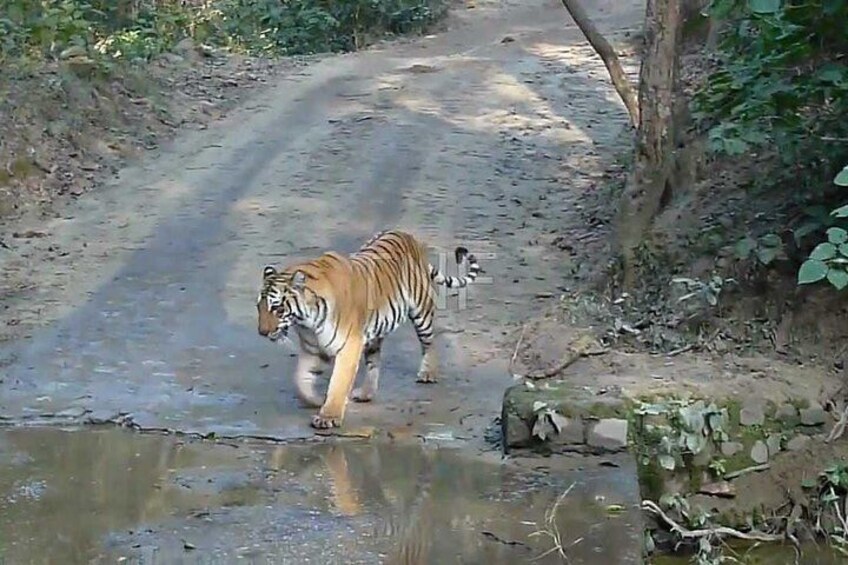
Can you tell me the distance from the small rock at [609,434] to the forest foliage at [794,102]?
4.03 feet

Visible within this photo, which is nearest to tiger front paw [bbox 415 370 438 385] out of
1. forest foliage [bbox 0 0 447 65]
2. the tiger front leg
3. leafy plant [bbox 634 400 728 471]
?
the tiger front leg

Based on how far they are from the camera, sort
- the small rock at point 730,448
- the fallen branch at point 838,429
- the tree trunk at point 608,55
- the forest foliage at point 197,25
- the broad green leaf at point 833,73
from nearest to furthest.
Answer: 1. the small rock at point 730,448
2. the fallen branch at point 838,429
3. the broad green leaf at point 833,73
4. the tree trunk at point 608,55
5. the forest foliage at point 197,25

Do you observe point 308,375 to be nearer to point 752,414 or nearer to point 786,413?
point 752,414

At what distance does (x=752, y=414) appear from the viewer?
609cm

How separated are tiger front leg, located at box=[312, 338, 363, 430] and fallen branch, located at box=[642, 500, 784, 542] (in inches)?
60.6

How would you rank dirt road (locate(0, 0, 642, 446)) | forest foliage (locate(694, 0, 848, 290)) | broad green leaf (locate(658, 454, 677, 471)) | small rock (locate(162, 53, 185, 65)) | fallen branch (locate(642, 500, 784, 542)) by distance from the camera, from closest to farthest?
fallen branch (locate(642, 500, 784, 542)) → broad green leaf (locate(658, 454, 677, 471)) → forest foliage (locate(694, 0, 848, 290)) → dirt road (locate(0, 0, 642, 446)) → small rock (locate(162, 53, 185, 65))

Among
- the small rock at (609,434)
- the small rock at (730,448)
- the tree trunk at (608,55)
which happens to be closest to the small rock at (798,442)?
the small rock at (730,448)

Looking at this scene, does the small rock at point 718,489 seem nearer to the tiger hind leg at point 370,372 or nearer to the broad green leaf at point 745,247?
the broad green leaf at point 745,247

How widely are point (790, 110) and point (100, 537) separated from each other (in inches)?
159

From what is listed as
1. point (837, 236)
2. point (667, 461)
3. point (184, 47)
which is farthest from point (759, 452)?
point (184, 47)

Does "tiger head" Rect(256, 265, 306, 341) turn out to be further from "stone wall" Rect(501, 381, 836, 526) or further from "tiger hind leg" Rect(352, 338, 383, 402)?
"stone wall" Rect(501, 381, 836, 526)

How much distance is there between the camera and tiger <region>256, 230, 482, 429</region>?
6.32 metres

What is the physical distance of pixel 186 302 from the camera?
8.89 metres

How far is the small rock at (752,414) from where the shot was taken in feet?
19.9
